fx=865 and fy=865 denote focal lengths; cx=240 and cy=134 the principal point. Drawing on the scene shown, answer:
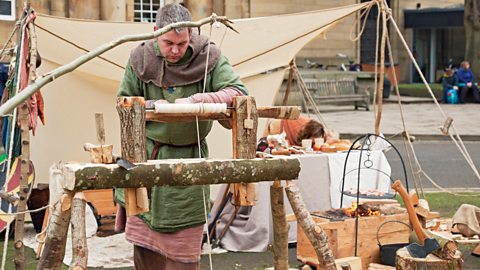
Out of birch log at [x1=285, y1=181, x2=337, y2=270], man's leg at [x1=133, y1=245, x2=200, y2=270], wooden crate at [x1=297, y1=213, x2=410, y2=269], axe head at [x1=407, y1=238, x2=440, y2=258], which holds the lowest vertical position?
wooden crate at [x1=297, y1=213, x2=410, y2=269]

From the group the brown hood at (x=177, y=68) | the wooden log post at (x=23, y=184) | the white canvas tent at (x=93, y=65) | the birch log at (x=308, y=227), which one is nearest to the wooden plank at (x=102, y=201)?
the white canvas tent at (x=93, y=65)

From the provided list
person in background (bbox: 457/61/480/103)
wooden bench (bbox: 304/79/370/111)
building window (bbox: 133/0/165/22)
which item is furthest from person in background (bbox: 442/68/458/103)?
building window (bbox: 133/0/165/22)

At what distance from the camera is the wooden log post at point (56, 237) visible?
3691 millimetres

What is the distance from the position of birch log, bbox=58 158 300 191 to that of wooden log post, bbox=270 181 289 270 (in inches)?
12.9

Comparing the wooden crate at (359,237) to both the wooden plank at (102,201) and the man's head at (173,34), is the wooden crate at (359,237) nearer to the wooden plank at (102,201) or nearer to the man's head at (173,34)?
the wooden plank at (102,201)

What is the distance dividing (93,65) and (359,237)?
11.7 ft

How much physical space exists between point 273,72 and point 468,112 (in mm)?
15469

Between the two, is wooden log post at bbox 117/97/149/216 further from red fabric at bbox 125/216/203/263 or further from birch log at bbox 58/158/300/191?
red fabric at bbox 125/216/203/263

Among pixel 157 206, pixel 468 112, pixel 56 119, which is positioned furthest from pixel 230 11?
pixel 157 206

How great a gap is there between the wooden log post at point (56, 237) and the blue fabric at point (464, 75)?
24938 millimetres

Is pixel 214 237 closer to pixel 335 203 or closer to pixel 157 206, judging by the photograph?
pixel 335 203

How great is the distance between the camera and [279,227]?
4.38m

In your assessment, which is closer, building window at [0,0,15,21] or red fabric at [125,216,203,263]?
red fabric at [125,216,203,263]

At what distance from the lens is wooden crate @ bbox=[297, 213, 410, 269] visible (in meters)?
7.09
